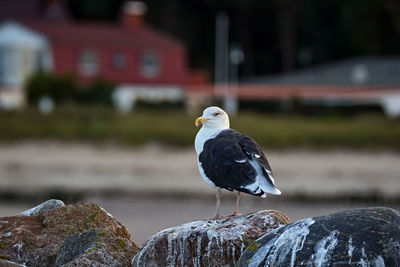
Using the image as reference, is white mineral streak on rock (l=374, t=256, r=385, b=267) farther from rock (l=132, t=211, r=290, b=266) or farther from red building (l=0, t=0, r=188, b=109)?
red building (l=0, t=0, r=188, b=109)

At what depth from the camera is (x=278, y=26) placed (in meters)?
70.6

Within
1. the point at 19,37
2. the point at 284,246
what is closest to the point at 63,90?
the point at 19,37

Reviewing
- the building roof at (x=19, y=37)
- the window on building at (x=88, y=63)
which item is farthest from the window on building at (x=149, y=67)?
the building roof at (x=19, y=37)

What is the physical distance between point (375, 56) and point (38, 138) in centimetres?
3430

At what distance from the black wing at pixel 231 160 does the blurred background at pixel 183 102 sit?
1022 cm

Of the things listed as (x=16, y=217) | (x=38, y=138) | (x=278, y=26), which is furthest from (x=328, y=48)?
(x=16, y=217)

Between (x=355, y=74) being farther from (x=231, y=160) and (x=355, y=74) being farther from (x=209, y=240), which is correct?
(x=209, y=240)

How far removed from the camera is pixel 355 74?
191 ft

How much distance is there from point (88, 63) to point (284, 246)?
157ft

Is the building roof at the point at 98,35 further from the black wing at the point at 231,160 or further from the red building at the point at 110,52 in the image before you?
the black wing at the point at 231,160

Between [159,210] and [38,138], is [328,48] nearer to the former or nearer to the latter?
[38,138]

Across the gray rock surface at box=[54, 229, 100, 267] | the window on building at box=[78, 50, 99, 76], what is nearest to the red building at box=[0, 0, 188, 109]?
the window on building at box=[78, 50, 99, 76]

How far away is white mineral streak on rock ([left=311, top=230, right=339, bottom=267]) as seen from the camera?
25.4 ft

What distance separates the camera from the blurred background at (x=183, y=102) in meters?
28.4
